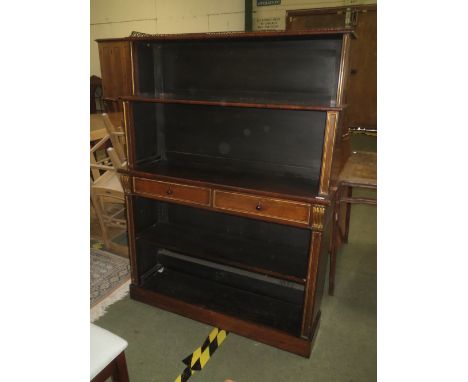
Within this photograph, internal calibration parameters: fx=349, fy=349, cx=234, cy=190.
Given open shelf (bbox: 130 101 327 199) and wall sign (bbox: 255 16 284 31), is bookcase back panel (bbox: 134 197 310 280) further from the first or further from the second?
wall sign (bbox: 255 16 284 31)

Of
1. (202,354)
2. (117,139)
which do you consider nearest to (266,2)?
(117,139)

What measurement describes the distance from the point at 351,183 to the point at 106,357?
1.65 metres

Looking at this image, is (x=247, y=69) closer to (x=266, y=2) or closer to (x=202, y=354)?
(x=202, y=354)

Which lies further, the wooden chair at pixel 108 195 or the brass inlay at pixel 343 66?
the wooden chair at pixel 108 195

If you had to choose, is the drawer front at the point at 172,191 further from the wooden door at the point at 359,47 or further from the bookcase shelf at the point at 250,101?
the wooden door at the point at 359,47

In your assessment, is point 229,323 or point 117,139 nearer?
point 229,323

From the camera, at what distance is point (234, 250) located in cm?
209

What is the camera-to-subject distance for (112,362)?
4.07 ft

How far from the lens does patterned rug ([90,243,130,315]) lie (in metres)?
2.34

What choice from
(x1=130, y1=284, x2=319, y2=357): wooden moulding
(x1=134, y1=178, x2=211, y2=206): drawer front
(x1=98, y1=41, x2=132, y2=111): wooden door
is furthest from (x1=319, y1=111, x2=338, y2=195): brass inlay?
(x1=98, y1=41, x2=132, y2=111): wooden door

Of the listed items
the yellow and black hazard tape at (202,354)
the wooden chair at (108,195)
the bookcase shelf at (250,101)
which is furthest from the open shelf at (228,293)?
the bookcase shelf at (250,101)

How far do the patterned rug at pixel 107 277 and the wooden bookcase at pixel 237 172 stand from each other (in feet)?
0.58

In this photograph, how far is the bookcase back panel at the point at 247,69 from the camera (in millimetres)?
1761
